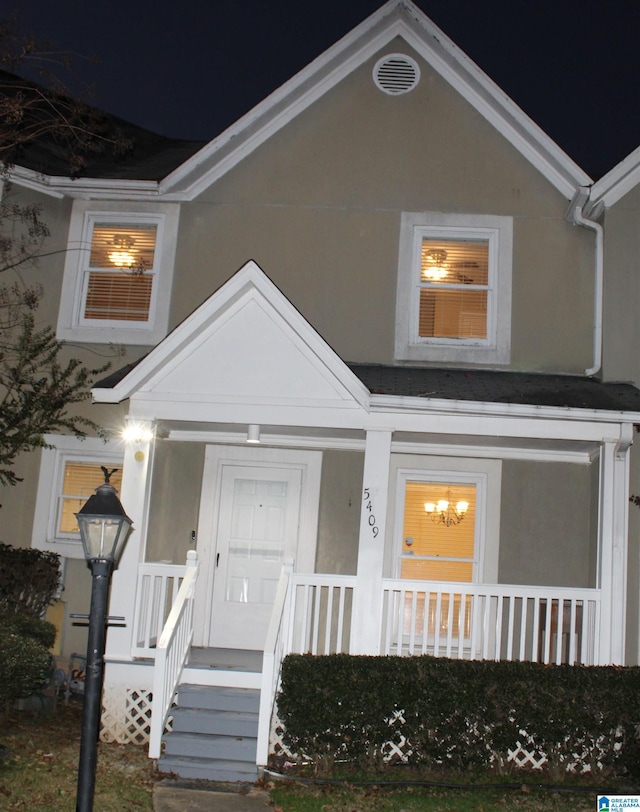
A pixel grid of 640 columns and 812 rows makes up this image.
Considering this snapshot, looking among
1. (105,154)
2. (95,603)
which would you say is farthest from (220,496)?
(105,154)

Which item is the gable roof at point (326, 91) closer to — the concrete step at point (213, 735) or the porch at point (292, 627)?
the porch at point (292, 627)

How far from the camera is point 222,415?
8969 mm

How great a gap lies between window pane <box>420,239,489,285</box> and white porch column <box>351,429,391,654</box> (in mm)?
3176

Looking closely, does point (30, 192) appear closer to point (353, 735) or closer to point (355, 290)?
point (355, 290)

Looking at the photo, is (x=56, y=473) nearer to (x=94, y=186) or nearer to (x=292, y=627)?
(x=94, y=186)

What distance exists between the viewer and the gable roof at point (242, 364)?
347 inches

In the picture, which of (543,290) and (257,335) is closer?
(257,335)

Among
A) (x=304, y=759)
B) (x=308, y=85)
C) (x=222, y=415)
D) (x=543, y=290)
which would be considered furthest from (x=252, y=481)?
(x=308, y=85)

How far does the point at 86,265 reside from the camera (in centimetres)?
1112

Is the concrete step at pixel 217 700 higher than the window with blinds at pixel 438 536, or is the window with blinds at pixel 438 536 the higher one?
the window with blinds at pixel 438 536

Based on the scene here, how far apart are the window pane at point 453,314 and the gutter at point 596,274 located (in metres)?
1.30

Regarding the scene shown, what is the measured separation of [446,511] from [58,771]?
5.12 m

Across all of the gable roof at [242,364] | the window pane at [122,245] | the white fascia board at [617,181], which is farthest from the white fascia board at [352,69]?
the gable roof at [242,364]

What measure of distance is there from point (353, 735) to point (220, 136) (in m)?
7.05
